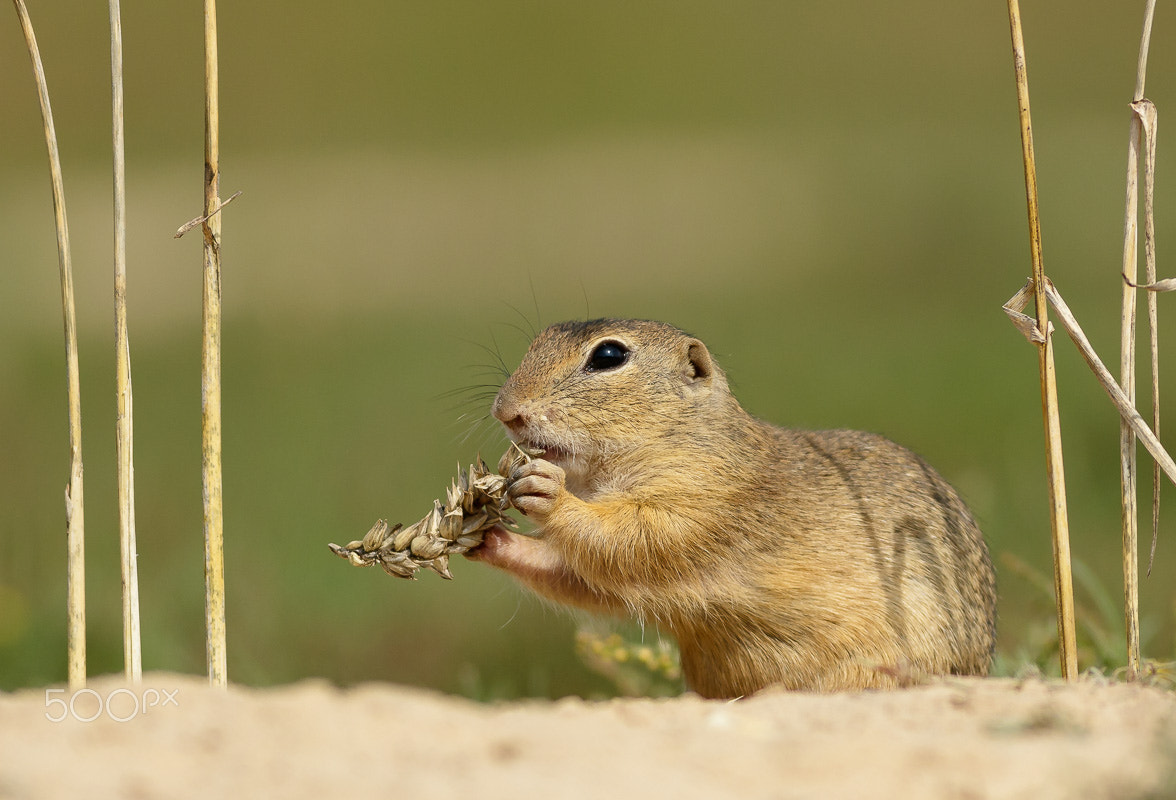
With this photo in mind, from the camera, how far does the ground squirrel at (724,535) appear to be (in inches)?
Answer: 159

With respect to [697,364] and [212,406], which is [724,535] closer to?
[697,364]

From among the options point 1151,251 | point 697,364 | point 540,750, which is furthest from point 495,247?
point 540,750

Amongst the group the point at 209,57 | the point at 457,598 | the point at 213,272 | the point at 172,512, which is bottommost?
the point at 457,598

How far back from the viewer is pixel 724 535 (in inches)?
164

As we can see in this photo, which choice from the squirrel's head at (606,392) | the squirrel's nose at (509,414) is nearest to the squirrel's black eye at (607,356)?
the squirrel's head at (606,392)

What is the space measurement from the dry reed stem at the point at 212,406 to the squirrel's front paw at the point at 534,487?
1.08 metres

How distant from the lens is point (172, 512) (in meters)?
7.49

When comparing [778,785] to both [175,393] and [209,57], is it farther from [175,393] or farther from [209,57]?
[175,393]

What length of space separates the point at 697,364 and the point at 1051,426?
1575mm

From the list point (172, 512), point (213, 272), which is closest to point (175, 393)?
point (172, 512)

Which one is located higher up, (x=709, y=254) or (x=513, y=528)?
(x=709, y=254)

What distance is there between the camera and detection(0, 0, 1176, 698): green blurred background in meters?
7.34

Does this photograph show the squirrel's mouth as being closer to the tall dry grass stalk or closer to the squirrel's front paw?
the squirrel's front paw

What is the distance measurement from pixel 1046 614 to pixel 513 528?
241 centimetres
